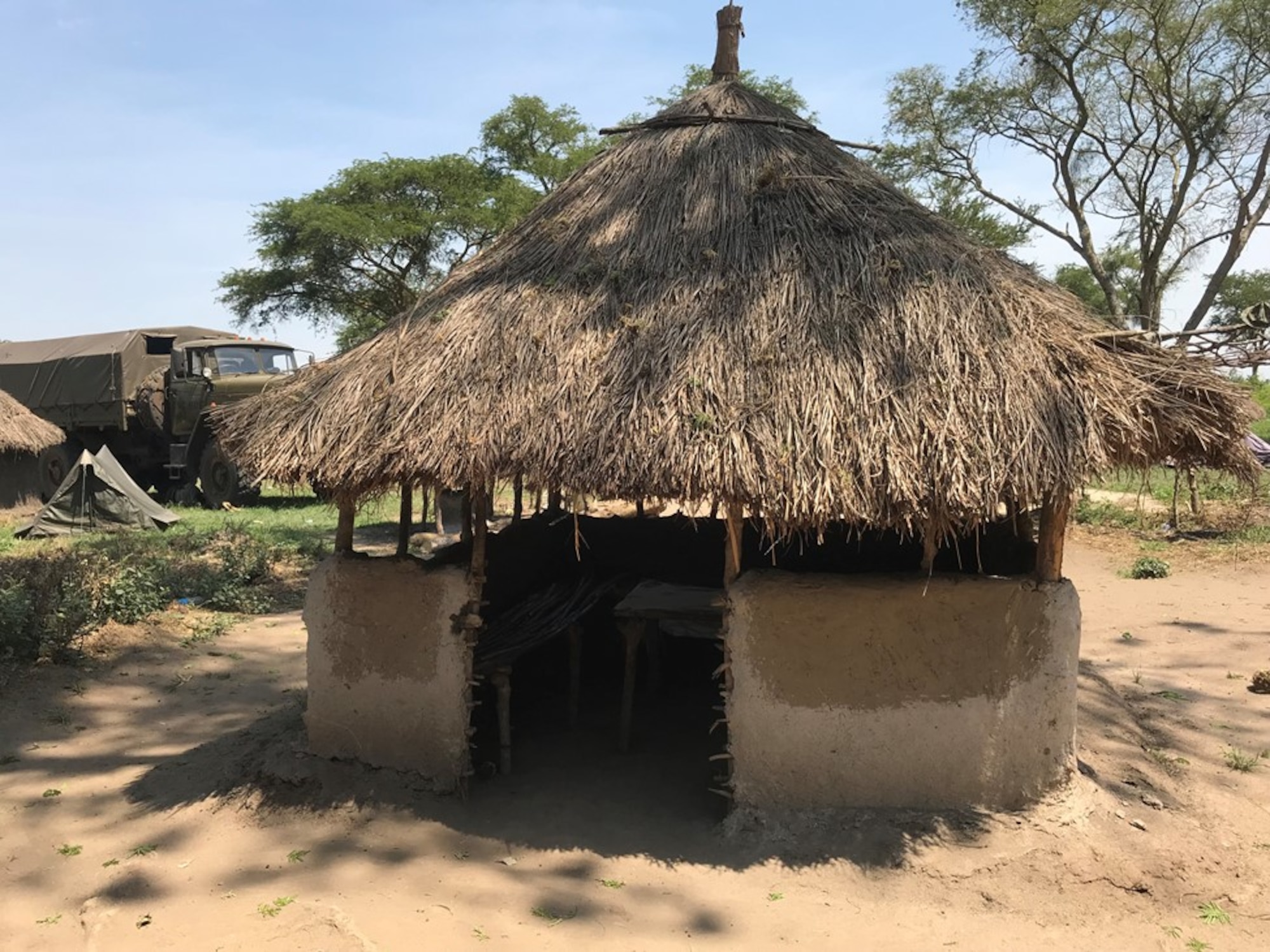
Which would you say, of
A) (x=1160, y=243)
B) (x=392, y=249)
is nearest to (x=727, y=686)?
(x=1160, y=243)

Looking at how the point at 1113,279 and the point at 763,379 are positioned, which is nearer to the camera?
the point at 763,379

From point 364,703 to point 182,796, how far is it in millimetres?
1068

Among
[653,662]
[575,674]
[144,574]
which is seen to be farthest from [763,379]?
[144,574]

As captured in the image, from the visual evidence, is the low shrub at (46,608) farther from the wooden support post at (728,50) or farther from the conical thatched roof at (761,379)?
the wooden support post at (728,50)

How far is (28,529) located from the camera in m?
13.6

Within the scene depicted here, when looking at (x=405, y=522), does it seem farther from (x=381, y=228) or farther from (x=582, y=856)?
(x=381, y=228)

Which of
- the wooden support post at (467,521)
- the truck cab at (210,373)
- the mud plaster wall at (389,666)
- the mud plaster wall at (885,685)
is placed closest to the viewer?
the mud plaster wall at (885,685)

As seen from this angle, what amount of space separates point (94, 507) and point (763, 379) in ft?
42.0

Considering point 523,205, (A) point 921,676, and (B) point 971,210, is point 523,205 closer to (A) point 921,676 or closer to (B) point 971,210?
(B) point 971,210

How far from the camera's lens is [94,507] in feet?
46.3

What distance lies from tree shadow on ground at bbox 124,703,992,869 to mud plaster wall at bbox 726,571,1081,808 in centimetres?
15

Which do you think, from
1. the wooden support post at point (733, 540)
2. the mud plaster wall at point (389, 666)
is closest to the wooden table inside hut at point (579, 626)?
the wooden support post at point (733, 540)

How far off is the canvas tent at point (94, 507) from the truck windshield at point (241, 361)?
116 inches

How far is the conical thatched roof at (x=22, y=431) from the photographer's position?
14922 mm
